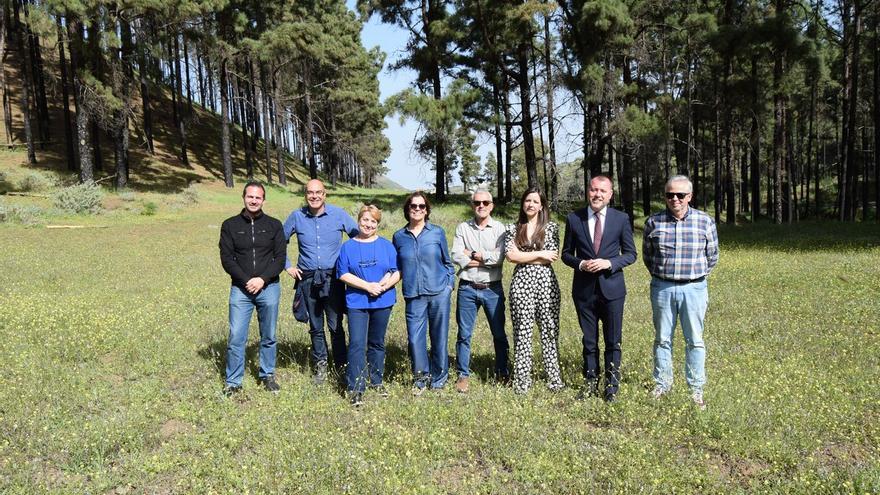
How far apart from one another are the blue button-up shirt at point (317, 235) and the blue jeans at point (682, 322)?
353 centimetres

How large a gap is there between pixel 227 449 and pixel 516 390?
3.04 meters

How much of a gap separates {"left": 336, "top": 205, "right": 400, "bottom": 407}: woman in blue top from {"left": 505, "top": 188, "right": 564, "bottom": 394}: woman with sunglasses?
1.39m

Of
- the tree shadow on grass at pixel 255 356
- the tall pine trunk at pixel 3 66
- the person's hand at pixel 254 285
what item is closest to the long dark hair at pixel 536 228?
the person's hand at pixel 254 285

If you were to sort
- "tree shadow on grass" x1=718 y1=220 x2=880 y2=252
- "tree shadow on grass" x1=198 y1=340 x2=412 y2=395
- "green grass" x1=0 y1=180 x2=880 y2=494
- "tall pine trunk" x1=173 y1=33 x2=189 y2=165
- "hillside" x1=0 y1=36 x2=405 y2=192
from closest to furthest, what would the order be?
"green grass" x1=0 y1=180 x2=880 y2=494 → "tree shadow on grass" x1=198 y1=340 x2=412 y2=395 → "tree shadow on grass" x1=718 y1=220 x2=880 y2=252 → "hillside" x1=0 y1=36 x2=405 y2=192 → "tall pine trunk" x1=173 y1=33 x2=189 y2=165

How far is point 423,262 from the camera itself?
5836mm

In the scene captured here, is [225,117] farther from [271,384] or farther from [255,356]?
[271,384]

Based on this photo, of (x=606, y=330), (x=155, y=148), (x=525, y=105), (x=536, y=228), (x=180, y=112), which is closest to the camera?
(x=606, y=330)

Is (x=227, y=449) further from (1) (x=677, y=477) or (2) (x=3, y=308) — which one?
(2) (x=3, y=308)

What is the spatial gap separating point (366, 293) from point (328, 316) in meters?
0.81

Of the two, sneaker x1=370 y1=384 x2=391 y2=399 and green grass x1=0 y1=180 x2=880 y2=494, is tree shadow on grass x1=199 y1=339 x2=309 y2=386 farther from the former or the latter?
→ sneaker x1=370 y1=384 x2=391 y2=399

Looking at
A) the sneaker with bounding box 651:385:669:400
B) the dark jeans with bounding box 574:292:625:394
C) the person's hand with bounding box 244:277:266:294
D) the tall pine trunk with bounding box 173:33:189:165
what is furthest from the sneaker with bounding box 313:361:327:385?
the tall pine trunk with bounding box 173:33:189:165

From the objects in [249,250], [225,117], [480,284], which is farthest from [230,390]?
[225,117]

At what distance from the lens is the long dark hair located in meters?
5.73

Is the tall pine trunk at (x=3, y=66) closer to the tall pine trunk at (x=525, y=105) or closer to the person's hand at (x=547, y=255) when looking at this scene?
the tall pine trunk at (x=525, y=105)
